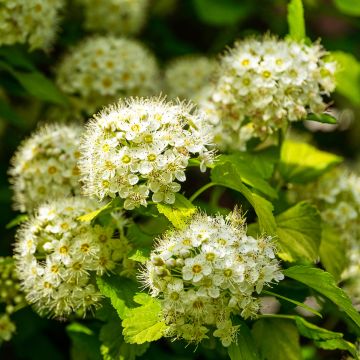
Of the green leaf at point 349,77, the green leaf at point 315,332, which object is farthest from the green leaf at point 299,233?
Result: the green leaf at point 349,77

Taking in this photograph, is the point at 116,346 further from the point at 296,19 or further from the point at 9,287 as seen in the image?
the point at 296,19

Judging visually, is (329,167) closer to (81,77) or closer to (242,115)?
(242,115)

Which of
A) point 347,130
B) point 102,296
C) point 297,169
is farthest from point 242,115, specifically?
point 347,130

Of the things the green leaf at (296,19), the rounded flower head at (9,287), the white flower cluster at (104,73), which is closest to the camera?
the rounded flower head at (9,287)

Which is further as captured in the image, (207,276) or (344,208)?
(344,208)

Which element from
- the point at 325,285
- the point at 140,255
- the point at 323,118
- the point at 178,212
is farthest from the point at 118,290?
the point at 323,118

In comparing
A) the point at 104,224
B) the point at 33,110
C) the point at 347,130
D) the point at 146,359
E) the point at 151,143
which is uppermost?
the point at 151,143

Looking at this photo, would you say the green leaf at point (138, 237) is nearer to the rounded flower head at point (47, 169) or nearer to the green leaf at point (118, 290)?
the green leaf at point (118, 290)
